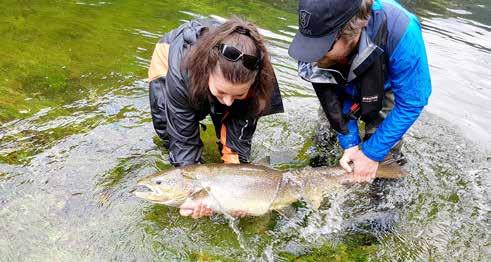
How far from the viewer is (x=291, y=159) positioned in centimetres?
549

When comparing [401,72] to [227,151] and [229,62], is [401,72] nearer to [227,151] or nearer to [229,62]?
[229,62]

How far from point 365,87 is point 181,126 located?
1.56 metres

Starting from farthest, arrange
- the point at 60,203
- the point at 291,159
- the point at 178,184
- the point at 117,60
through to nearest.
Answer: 1. the point at 117,60
2. the point at 291,159
3. the point at 60,203
4. the point at 178,184

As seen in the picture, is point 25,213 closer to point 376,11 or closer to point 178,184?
point 178,184

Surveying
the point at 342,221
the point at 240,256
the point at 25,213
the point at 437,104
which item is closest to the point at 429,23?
the point at 437,104

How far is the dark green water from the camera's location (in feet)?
13.5

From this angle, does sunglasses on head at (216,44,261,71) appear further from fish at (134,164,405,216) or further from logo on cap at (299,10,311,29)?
fish at (134,164,405,216)

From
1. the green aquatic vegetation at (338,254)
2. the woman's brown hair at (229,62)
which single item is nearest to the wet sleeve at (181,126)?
the woman's brown hair at (229,62)

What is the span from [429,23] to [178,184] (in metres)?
10.6

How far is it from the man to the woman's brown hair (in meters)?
0.29

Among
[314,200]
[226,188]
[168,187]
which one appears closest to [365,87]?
[314,200]

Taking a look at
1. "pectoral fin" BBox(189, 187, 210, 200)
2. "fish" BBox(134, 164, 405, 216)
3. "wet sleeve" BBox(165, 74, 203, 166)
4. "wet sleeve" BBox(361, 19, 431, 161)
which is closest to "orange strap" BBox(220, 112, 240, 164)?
"wet sleeve" BBox(165, 74, 203, 166)

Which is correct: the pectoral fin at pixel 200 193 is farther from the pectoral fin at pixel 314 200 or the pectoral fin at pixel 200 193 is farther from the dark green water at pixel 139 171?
the pectoral fin at pixel 314 200

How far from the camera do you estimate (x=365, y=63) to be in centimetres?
381
